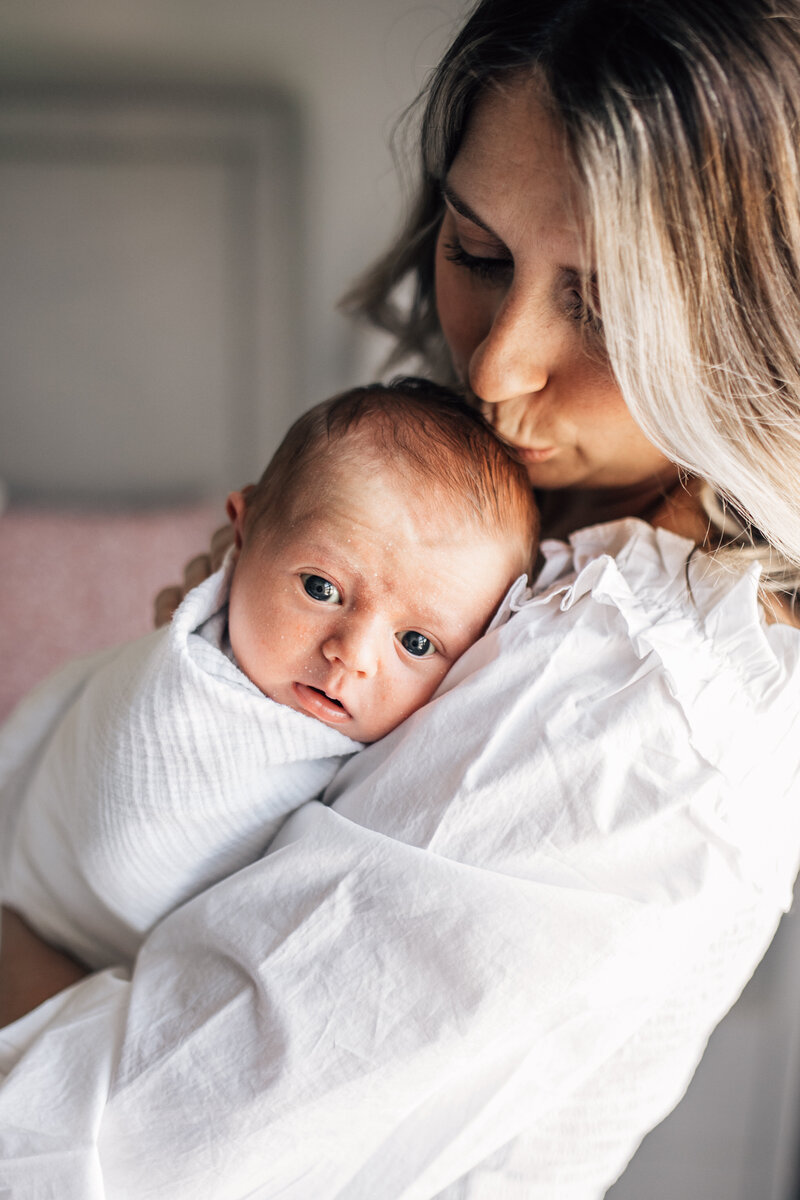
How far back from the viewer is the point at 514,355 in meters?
0.64

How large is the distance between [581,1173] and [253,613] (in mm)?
Answer: 457

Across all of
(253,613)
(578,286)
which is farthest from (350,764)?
(578,286)

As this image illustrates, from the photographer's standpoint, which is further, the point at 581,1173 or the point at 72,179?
the point at 72,179

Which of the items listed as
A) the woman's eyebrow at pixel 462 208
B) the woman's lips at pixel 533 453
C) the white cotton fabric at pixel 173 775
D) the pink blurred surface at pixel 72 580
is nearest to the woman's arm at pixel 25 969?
the white cotton fabric at pixel 173 775

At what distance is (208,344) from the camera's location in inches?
51.1

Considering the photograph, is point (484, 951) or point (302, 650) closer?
point (484, 951)

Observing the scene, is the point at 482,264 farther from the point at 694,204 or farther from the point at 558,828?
the point at 558,828

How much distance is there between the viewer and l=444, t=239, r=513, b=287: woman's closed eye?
702 millimetres

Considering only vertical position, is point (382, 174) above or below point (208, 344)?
above

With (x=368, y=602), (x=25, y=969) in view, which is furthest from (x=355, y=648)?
(x=25, y=969)

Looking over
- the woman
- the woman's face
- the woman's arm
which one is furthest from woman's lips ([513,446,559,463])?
the woman's arm

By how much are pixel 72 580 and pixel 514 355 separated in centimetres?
86

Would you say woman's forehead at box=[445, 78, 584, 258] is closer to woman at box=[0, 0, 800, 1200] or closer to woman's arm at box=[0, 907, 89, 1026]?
woman at box=[0, 0, 800, 1200]

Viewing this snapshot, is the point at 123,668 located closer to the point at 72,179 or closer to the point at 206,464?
the point at 206,464
